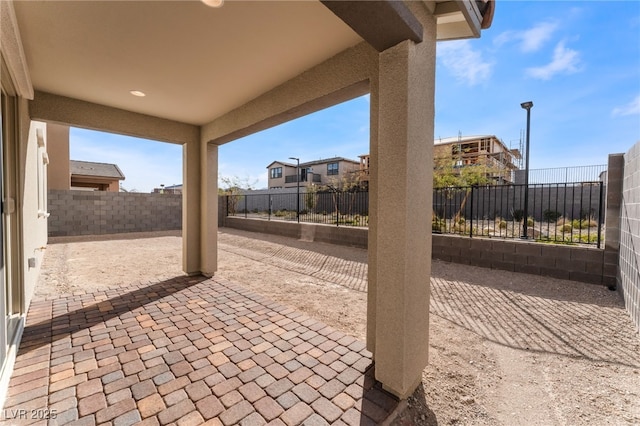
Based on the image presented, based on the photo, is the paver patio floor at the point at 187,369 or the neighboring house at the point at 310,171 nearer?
the paver patio floor at the point at 187,369

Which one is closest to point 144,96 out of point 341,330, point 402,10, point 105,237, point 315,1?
point 315,1

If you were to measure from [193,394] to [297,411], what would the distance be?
74 cm

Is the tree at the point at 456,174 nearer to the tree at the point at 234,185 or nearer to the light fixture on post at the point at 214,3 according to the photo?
the light fixture on post at the point at 214,3

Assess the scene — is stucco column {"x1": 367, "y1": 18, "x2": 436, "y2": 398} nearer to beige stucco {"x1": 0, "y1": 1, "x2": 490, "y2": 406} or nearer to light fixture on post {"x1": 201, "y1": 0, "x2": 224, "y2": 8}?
beige stucco {"x1": 0, "y1": 1, "x2": 490, "y2": 406}

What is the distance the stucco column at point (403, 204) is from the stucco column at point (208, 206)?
346 centimetres

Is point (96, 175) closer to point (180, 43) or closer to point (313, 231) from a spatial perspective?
point (313, 231)

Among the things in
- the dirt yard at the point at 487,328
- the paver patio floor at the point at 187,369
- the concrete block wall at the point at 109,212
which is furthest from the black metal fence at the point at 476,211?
the concrete block wall at the point at 109,212

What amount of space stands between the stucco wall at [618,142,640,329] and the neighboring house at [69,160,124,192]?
18701 mm

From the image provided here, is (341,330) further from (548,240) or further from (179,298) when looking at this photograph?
(548,240)

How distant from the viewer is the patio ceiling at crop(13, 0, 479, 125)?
1751 mm

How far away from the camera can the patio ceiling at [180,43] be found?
175 cm

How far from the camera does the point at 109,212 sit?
10.0 metres

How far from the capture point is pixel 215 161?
4.43 meters

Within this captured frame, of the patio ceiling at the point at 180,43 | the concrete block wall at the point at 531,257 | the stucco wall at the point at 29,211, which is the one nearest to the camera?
the patio ceiling at the point at 180,43
